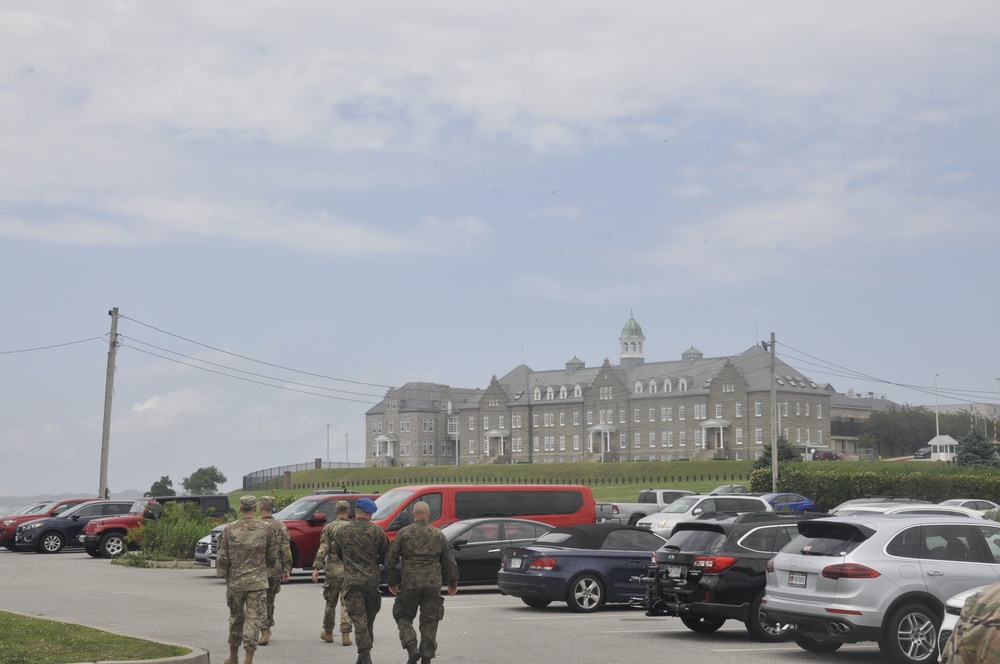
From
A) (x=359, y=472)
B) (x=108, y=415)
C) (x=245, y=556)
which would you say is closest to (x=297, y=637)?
(x=245, y=556)

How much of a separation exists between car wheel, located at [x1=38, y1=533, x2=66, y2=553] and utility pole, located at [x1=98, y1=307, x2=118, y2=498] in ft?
30.3

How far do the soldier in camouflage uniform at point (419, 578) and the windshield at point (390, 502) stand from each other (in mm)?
11949

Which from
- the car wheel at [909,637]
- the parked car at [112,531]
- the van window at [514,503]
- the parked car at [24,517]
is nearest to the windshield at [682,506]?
the van window at [514,503]

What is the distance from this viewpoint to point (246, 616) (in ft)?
40.9

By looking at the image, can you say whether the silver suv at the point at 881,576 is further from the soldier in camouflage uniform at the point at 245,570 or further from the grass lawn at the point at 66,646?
the grass lawn at the point at 66,646

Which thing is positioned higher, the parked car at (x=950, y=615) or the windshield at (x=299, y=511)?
the windshield at (x=299, y=511)

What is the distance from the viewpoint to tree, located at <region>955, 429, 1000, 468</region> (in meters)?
67.3

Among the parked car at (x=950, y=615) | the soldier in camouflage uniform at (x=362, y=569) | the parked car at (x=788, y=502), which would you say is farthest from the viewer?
the parked car at (x=788, y=502)

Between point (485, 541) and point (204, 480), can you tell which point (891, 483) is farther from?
point (204, 480)

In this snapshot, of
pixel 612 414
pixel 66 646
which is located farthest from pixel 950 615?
pixel 612 414

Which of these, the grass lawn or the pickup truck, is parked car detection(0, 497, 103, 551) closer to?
the pickup truck

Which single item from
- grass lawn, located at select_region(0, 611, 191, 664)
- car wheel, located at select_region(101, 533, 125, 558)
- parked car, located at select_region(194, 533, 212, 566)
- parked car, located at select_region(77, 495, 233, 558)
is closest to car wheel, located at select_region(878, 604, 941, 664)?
grass lawn, located at select_region(0, 611, 191, 664)

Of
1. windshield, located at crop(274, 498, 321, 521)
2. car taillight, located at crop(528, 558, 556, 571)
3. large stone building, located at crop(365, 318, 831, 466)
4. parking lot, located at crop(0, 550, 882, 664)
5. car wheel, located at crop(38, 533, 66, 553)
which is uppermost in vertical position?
large stone building, located at crop(365, 318, 831, 466)

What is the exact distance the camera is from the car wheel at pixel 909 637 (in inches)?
492
